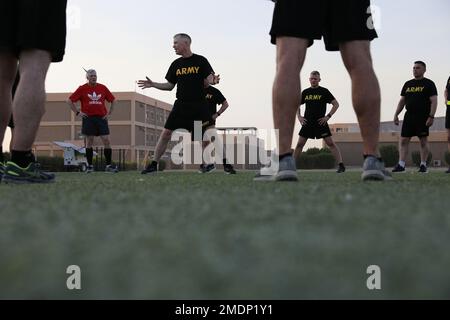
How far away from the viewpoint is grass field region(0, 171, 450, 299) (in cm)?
73

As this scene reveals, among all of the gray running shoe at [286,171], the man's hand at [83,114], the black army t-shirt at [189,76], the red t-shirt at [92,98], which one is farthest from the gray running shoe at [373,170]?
the man's hand at [83,114]

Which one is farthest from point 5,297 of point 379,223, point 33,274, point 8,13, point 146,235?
point 8,13

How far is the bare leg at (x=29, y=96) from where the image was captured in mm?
3428

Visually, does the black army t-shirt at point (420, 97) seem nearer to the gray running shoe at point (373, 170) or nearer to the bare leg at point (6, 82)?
the gray running shoe at point (373, 170)

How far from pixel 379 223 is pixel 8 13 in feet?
9.46

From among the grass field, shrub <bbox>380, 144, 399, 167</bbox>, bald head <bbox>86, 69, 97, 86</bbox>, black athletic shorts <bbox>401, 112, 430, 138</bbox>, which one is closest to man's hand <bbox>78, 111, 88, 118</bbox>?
bald head <bbox>86, 69, 97, 86</bbox>

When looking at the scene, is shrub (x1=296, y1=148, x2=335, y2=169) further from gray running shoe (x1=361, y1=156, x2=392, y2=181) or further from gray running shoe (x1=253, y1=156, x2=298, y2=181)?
gray running shoe (x1=253, y1=156, x2=298, y2=181)

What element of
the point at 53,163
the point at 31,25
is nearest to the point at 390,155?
the point at 53,163

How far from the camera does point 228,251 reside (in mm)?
949

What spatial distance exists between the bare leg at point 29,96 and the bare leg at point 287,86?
4.87 feet

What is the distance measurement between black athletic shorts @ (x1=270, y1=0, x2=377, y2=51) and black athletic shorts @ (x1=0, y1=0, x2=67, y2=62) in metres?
1.38
